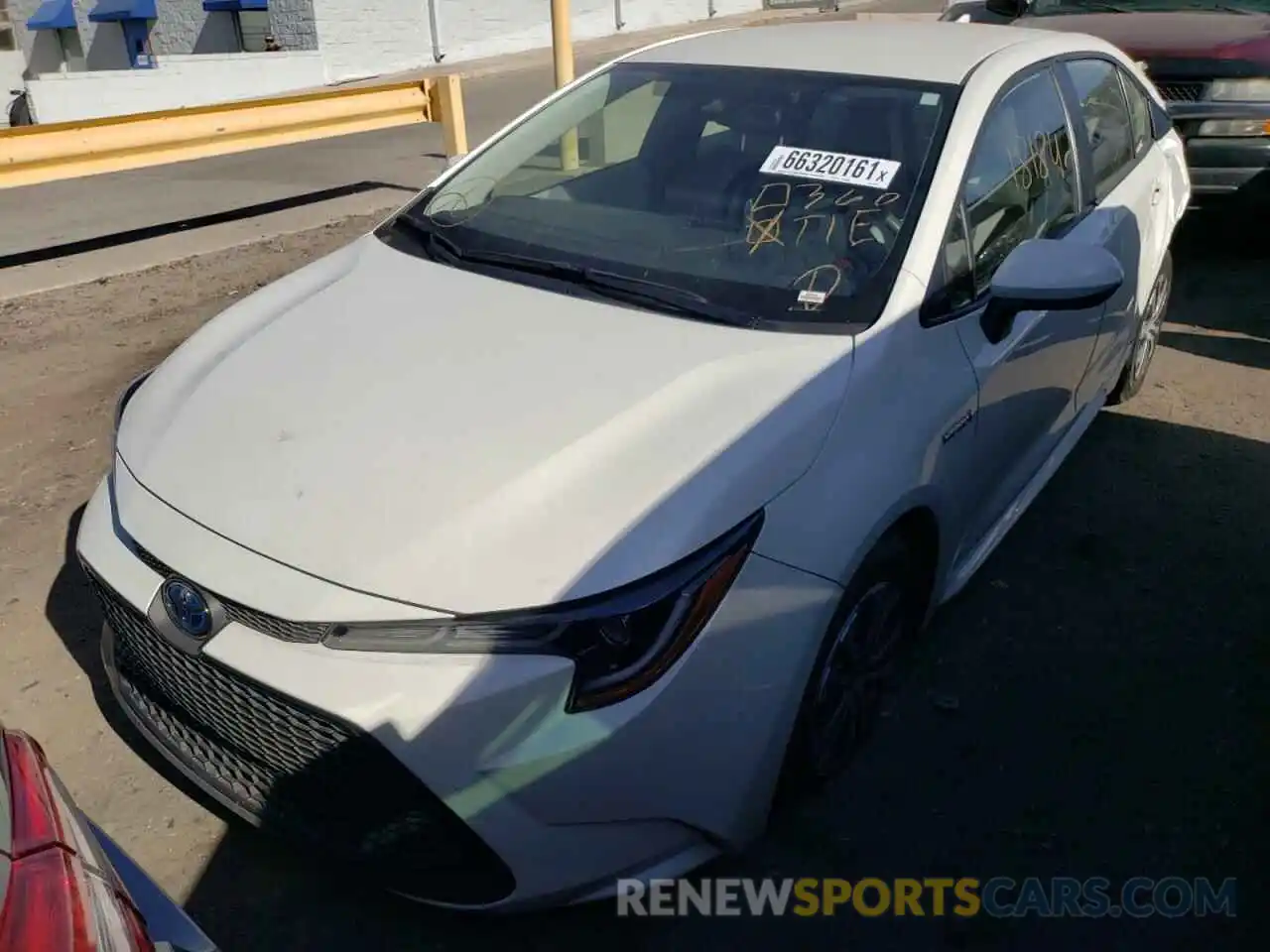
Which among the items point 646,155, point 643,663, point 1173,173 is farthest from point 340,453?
point 1173,173

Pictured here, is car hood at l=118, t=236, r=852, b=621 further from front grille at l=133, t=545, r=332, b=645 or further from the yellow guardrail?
the yellow guardrail

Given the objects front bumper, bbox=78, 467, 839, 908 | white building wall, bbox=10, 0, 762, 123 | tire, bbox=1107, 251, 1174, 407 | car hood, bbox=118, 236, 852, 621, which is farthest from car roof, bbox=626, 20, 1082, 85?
white building wall, bbox=10, 0, 762, 123

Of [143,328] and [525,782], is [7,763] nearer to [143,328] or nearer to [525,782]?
[525,782]

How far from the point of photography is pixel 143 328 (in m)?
5.82

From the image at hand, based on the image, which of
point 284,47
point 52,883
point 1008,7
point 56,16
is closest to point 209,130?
point 1008,7

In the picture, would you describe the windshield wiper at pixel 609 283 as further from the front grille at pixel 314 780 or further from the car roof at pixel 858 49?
the front grille at pixel 314 780

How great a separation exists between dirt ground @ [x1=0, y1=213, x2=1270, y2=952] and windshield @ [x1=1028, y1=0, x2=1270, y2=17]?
3.81 m

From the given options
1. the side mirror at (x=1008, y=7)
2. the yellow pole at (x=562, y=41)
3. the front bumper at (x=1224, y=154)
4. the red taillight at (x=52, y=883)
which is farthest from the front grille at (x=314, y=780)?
the side mirror at (x=1008, y=7)

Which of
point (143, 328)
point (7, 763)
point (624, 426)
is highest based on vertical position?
point (624, 426)

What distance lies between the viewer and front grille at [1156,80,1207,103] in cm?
641

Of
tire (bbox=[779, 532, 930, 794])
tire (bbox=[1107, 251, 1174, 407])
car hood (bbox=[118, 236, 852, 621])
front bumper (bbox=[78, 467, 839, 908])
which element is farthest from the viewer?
tire (bbox=[1107, 251, 1174, 407])

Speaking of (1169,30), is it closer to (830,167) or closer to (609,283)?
(830,167)

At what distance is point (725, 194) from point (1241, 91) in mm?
4833

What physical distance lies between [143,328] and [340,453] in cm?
409
